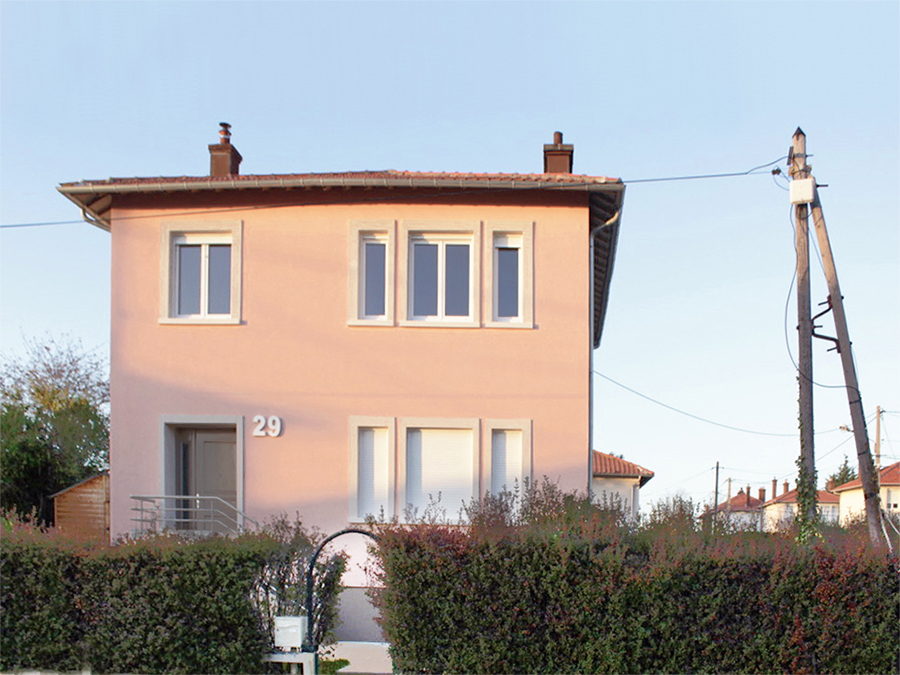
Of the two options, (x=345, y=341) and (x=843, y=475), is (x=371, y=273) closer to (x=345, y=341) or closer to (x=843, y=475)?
(x=345, y=341)

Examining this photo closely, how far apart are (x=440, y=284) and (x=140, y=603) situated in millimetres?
7185

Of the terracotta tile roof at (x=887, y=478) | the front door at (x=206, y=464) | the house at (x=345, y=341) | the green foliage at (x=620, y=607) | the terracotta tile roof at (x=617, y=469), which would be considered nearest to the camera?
the green foliage at (x=620, y=607)

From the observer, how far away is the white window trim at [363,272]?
14.2 metres

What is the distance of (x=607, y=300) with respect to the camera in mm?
19922

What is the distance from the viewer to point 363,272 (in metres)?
14.4

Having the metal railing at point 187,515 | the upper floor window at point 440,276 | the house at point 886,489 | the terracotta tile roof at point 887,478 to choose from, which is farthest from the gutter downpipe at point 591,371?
the terracotta tile roof at point 887,478

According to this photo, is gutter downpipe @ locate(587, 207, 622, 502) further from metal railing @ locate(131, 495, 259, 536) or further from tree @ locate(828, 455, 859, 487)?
tree @ locate(828, 455, 859, 487)

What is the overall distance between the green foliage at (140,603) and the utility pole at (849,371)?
8.17 metres

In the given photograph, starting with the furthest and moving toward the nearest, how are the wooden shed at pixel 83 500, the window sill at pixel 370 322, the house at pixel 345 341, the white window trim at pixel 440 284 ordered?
the wooden shed at pixel 83 500, the white window trim at pixel 440 284, the window sill at pixel 370 322, the house at pixel 345 341

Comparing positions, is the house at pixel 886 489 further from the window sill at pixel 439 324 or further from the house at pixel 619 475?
the window sill at pixel 439 324

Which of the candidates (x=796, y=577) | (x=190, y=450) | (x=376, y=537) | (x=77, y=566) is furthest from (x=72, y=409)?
(x=796, y=577)

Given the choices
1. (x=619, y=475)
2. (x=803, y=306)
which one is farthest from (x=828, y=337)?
(x=619, y=475)

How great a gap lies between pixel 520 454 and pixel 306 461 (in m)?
3.17

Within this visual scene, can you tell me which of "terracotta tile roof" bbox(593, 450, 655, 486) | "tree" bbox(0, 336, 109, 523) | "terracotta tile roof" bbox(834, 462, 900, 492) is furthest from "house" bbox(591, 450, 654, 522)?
"terracotta tile roof" bbox(834, 462, 900, 492)
